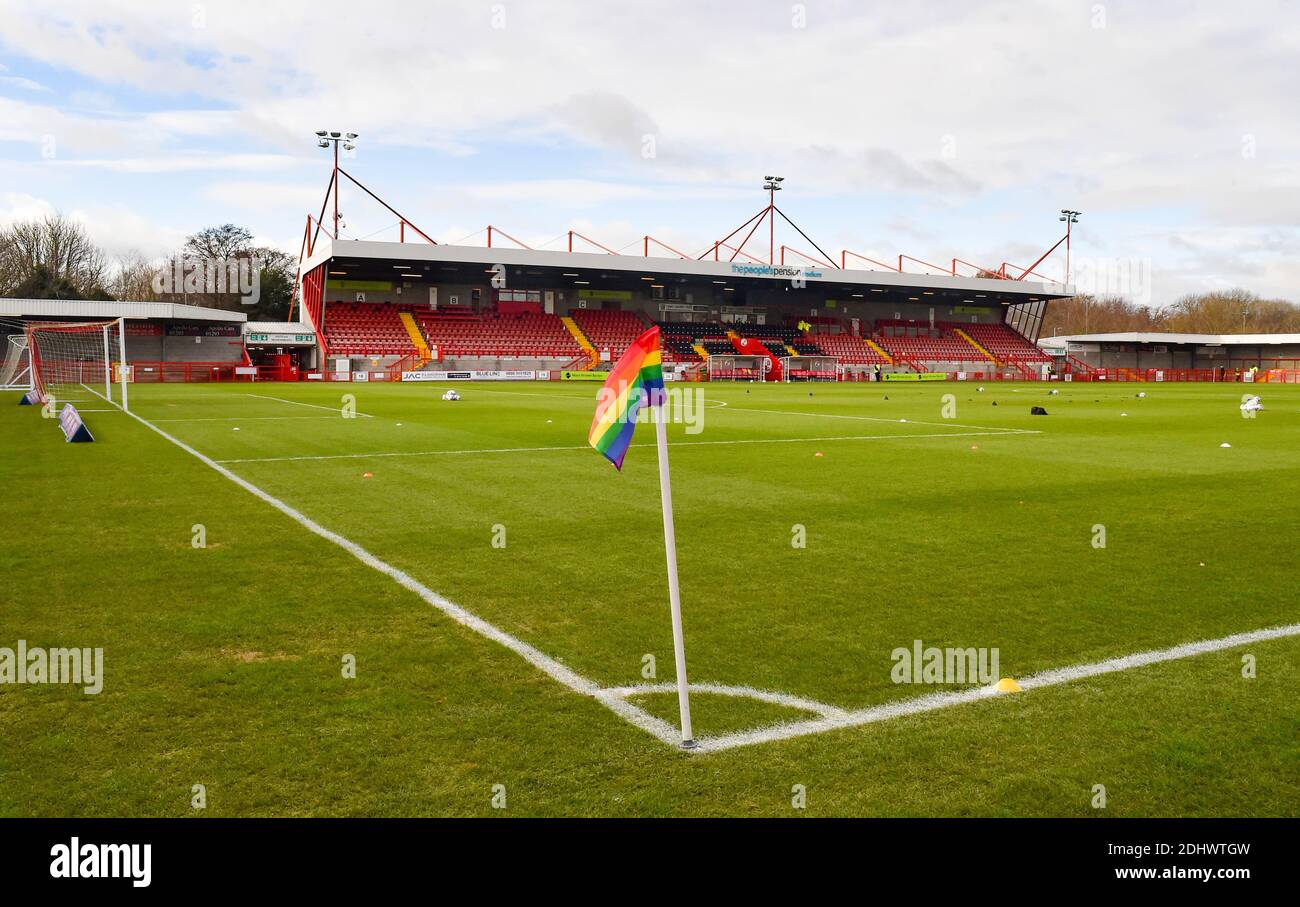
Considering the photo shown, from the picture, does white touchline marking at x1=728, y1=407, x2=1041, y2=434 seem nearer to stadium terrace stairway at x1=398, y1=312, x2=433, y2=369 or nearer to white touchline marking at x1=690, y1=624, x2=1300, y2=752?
white touchline marking at x1=690, y1=624, x2=1300, y2=752

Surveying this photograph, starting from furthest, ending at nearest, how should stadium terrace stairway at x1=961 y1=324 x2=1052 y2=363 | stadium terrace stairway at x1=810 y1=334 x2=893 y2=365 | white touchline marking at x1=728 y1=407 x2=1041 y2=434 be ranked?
stadium terrace stairway at x1=961 y1=324 x2=1052 y2=363
stadium terrace stairway at x1=810 y1=334 x2=893 y2=365
white touchline marking at x1=728 y1=407 x2=1041 y2=434

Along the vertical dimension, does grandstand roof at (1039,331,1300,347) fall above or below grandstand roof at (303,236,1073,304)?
below

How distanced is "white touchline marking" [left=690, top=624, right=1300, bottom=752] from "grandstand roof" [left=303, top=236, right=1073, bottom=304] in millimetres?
62722

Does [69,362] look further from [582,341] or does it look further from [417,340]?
[582,341]

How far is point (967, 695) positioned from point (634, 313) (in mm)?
77425

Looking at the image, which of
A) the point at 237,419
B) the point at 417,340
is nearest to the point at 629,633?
the point at 237,419

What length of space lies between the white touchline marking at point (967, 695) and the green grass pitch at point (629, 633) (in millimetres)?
91

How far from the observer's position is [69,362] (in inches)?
1864

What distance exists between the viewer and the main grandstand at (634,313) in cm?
6762

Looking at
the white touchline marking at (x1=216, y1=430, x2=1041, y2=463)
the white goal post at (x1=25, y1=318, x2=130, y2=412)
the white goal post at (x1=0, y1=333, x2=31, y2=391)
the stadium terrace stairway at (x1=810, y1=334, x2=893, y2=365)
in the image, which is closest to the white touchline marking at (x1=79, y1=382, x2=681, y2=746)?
the white touchline marking at (x1=216, y1=430, x2=1041, y2=463)

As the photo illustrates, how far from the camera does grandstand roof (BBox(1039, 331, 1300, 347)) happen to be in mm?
91062

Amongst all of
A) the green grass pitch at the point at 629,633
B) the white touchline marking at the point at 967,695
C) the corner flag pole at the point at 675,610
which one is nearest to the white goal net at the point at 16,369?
the green grass pitch at the point at 629,633
